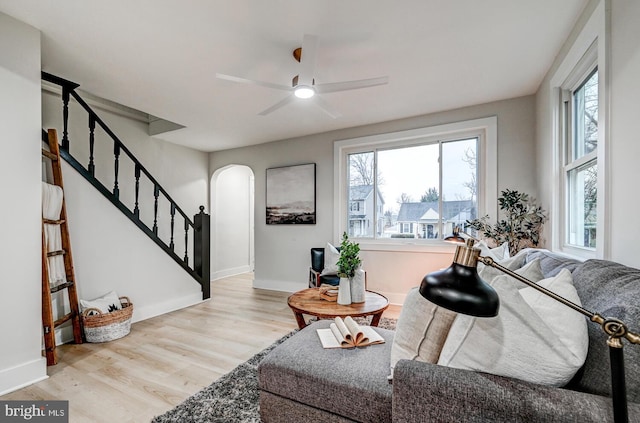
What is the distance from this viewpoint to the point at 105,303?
2943mm

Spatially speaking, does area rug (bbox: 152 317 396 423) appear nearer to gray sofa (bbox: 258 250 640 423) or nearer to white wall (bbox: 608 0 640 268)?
gray sofa (bbox: 258 250 640 423)

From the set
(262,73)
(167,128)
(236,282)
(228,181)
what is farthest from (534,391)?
(228,181)

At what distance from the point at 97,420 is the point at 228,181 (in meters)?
4.73

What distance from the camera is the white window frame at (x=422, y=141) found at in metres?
3.40

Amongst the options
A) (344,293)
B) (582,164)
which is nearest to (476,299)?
(344,293)

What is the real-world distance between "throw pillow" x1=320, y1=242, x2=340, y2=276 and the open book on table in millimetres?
2003

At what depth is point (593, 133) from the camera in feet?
6.43

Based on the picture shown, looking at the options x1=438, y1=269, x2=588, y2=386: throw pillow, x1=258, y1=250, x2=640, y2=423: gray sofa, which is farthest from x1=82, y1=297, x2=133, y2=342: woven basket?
x1=438, y1=269, x2=588, y2=386: throw pillow

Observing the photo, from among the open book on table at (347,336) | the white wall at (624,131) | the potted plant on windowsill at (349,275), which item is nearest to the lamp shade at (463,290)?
the open book on table at (347,336)

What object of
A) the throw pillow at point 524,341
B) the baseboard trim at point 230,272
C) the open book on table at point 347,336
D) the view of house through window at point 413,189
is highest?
the view of house through window at point 413,189

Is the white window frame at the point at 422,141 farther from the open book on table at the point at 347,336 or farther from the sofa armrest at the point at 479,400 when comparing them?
the sofa armrest at the point at 479,400

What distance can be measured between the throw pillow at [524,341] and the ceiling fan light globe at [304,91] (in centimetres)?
182

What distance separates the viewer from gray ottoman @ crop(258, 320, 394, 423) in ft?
3.88

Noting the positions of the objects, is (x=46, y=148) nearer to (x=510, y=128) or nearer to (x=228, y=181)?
(x=228, y=181)
